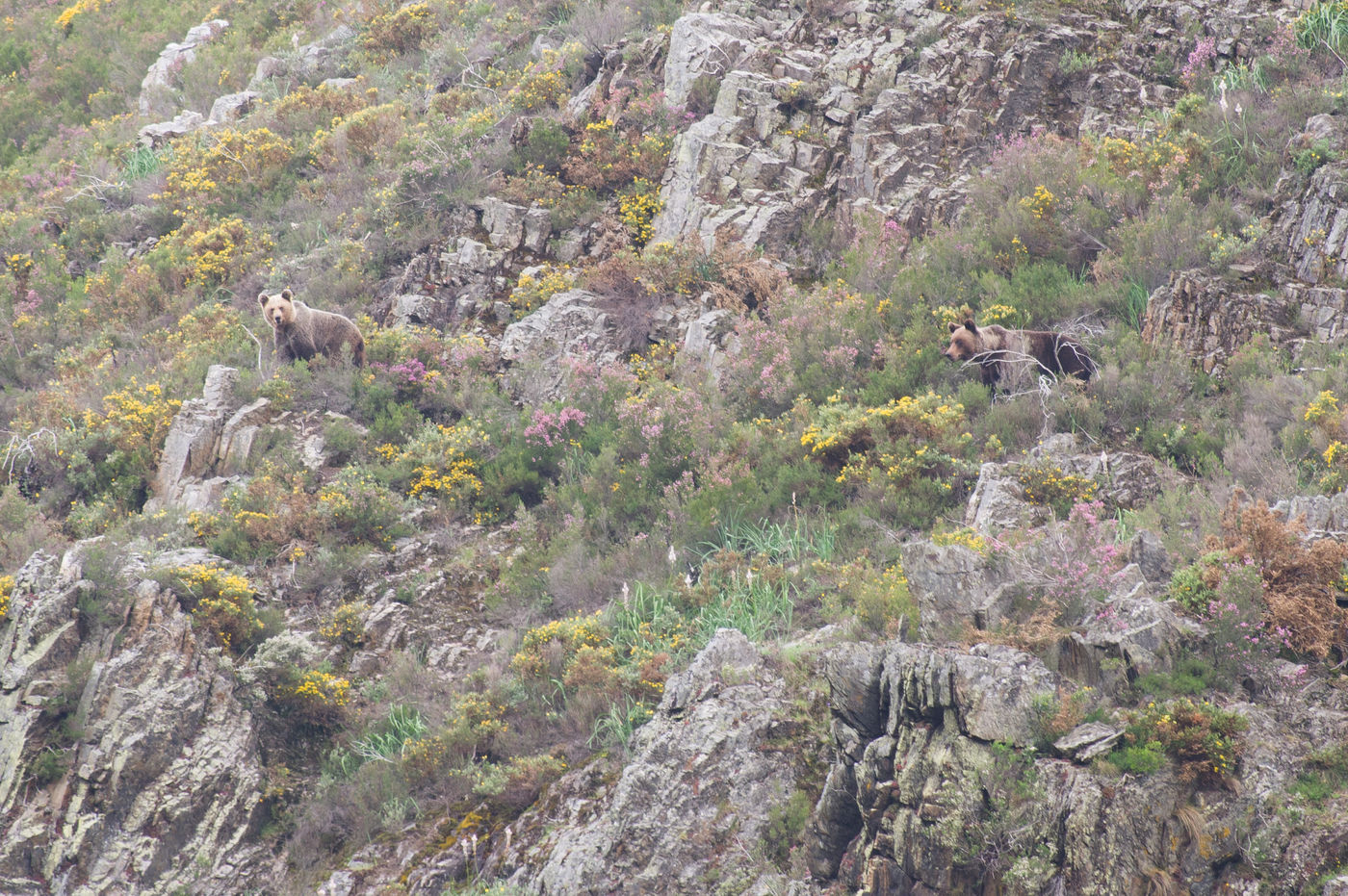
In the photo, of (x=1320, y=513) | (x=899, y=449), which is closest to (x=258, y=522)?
(x=899, y=449)

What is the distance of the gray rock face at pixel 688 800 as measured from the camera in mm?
6398

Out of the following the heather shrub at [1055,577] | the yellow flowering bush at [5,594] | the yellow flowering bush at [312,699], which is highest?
the heather shrub at [1055,577]

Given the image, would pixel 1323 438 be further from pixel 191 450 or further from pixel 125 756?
pixel 191 450

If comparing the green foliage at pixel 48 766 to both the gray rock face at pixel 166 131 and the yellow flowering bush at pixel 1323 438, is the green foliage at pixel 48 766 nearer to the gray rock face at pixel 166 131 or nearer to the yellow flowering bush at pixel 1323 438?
the yellow flowering bush at pixel 1323 438

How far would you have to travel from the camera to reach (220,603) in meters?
8.77

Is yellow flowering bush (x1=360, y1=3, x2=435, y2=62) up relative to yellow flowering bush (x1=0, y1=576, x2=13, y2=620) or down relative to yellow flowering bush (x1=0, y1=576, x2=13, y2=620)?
up

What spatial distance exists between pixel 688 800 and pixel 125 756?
469 centimetres

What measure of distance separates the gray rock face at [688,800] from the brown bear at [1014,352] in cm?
490

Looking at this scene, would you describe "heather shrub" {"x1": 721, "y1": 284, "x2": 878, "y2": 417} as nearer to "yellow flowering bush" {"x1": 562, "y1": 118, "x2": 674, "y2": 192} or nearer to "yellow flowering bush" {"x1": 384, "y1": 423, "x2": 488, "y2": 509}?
"yellow flowering bush" {"x1": 384, "y1": 423, "x2": 488, "y2": 509}

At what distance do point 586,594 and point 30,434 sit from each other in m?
8.95

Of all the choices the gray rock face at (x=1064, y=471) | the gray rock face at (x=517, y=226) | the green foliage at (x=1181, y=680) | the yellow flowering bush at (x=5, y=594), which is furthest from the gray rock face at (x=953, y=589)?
the gray rock face at (x=517, y=226)

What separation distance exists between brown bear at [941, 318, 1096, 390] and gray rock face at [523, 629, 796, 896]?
16.1 feet

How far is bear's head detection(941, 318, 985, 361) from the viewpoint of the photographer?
10.5 metres

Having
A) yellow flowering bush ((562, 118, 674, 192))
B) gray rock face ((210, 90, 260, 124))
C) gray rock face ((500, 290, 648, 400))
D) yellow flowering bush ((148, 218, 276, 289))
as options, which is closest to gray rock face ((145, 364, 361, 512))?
gray rock face ((500, 290, 648, 400))
